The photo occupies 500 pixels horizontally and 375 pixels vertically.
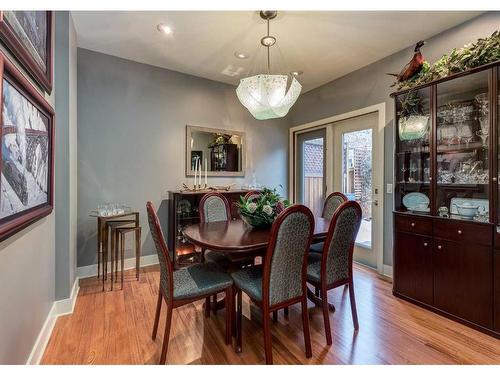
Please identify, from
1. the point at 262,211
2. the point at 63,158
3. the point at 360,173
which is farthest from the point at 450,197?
the point at 63,158

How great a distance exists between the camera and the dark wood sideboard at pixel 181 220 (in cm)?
330

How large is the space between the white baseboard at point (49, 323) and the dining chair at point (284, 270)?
1.26m

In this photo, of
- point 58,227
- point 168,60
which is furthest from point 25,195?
point 168,60

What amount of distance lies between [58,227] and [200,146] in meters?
2.06

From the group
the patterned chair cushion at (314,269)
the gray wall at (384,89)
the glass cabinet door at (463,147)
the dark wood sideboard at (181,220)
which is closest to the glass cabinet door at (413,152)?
the glass cabinet door at (463,147)

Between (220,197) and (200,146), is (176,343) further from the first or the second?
(200,146)

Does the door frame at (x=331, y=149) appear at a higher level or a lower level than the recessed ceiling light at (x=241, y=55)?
lower

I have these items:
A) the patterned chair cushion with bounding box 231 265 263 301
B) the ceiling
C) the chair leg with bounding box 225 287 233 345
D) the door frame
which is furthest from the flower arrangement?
the chair leg with bounding box 225 287 233 345

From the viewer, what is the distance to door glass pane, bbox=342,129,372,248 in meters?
3.45

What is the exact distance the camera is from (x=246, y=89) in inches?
91.0

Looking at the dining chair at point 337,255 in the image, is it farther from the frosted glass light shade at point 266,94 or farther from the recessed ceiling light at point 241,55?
the recessed ceiling light at point 241,55

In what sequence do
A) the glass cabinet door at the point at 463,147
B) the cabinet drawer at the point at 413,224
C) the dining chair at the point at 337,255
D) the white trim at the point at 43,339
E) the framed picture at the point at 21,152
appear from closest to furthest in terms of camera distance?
the framed picture at the point at 21,152 → the white trim at the point at 43,339 → the dining chair at the point at 337,255 → the glass cabinet door at the point at 463,147 → the cabinet drawer at the point at 413,224

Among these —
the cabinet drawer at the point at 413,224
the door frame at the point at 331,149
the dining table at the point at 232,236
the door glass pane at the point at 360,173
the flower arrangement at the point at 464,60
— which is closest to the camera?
the dining table at the point at 232,236

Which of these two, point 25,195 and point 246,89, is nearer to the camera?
point 25,195
